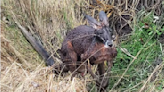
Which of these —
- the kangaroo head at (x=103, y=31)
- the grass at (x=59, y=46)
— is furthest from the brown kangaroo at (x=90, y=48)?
the grass at (x=59, y=46)

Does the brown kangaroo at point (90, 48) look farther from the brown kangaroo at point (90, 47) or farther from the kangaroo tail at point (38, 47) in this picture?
the kangaroo tail at point (38, 47)

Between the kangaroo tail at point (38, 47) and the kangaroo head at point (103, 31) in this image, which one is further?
the kangaroo tail at point (38, 47)

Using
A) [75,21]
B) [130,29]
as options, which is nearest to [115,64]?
[130,29]

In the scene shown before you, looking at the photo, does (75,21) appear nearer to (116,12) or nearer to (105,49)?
(116,12)

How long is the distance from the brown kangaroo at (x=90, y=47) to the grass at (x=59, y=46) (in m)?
0.24

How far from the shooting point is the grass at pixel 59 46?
3.52 meters

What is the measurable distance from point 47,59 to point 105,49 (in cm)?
146

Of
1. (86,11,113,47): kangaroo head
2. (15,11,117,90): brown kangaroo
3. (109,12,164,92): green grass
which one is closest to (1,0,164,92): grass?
(109,12,164,92): green grass

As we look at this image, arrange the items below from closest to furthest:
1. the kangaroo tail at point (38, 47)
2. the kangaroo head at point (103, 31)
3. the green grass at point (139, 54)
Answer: the kangaroo head at point (103, 31) < the green grass at point (139, 54) < the kangaroo tail at point (38, 47)

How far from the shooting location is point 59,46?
183 inches

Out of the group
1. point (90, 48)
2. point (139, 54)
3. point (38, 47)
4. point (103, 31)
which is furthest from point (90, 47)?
point (38, 47)

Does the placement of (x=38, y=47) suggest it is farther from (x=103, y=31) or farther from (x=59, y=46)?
(x=103, y=31)

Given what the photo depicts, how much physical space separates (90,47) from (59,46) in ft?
5.09

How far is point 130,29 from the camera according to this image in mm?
4777
